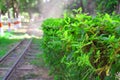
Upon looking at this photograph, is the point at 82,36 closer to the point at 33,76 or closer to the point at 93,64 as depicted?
the point at 93,64

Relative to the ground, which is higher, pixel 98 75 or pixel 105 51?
pixel 105 51

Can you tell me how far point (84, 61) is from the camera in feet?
10.8

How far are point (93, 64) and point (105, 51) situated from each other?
0.24 meters

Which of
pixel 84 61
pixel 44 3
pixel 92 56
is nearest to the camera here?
pixel 84 61

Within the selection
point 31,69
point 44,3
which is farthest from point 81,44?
point 44,3

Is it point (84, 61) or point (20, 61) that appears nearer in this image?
point (84, 61)

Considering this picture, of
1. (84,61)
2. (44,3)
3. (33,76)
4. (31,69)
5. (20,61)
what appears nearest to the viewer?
(84,61)

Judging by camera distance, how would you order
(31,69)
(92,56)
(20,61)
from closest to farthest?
(92,56), (31,69), (20,61)

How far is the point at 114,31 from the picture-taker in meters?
3.45

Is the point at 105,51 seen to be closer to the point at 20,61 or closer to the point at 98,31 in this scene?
the point at 98,31

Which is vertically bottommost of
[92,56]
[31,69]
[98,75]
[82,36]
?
[31,69]

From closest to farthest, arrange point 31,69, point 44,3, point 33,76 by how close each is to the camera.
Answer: point 33,76 → point 31,69 → point 44,3

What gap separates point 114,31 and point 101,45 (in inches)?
8.7

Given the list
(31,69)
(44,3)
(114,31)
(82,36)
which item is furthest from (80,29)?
(44,3)
